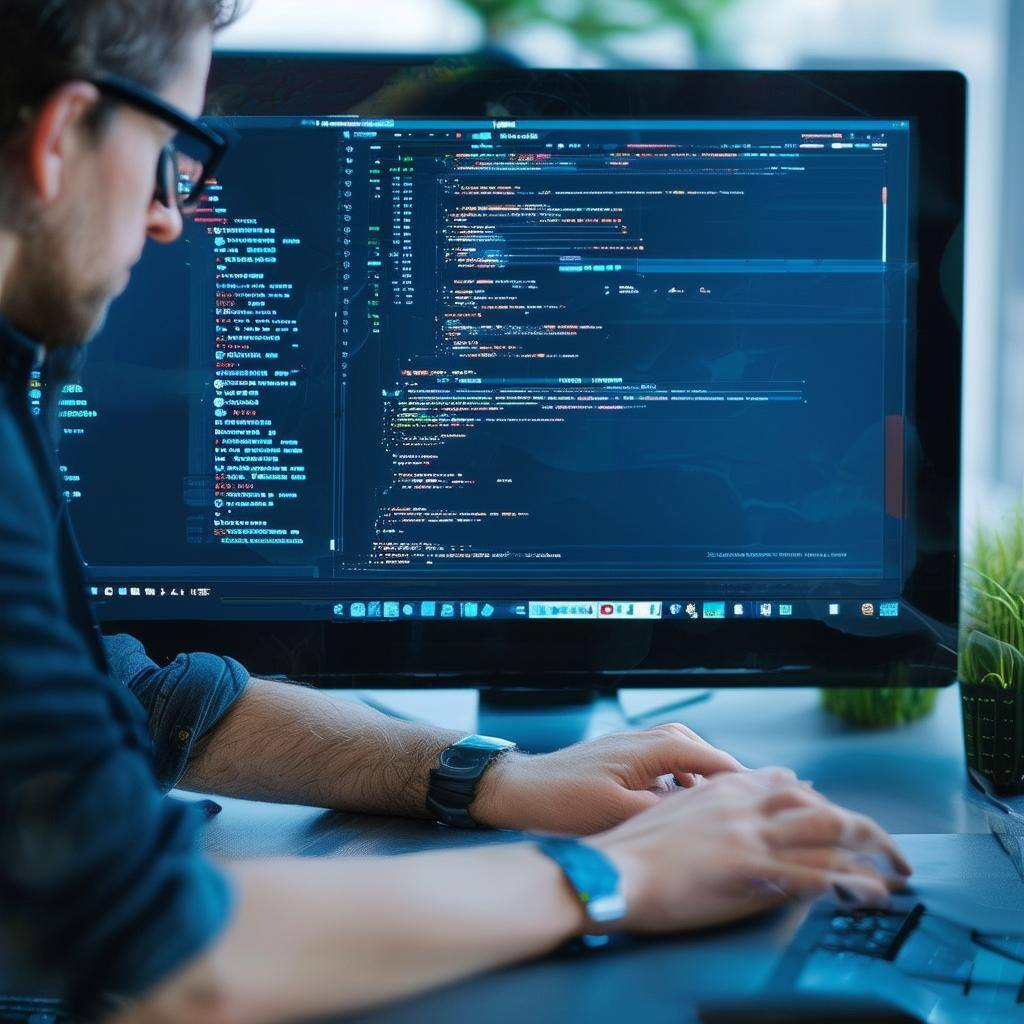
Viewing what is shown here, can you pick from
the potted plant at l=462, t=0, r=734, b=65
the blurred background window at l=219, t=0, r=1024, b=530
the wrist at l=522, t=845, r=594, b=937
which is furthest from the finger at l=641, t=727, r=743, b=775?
the potted plant at l=462, t=0, r=734, b=65

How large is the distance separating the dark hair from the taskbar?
0.42 meters

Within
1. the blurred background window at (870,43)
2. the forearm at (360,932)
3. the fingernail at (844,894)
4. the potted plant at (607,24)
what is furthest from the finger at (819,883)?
the potted plant at (607,24)

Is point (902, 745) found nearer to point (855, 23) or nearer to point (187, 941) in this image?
point (187, 941)

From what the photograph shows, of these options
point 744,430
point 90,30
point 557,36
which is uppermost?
point 557,36

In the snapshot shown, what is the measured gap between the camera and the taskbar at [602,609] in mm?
870

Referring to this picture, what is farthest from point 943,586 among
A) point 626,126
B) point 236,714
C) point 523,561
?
point 236,714

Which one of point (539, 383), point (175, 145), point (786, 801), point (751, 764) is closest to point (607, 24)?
point (539, 383)

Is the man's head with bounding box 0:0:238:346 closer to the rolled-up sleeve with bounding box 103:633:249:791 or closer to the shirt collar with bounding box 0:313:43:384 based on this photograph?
the shirt collar with bounding box 0:313:43:384

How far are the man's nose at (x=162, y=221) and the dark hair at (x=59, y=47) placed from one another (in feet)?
0.35

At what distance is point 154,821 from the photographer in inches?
17.9

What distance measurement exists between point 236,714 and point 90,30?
0.49 m

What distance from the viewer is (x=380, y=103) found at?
84cm

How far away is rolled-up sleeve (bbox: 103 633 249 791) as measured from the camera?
0.81 metres

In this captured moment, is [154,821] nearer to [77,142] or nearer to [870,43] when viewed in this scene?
[77,142]
